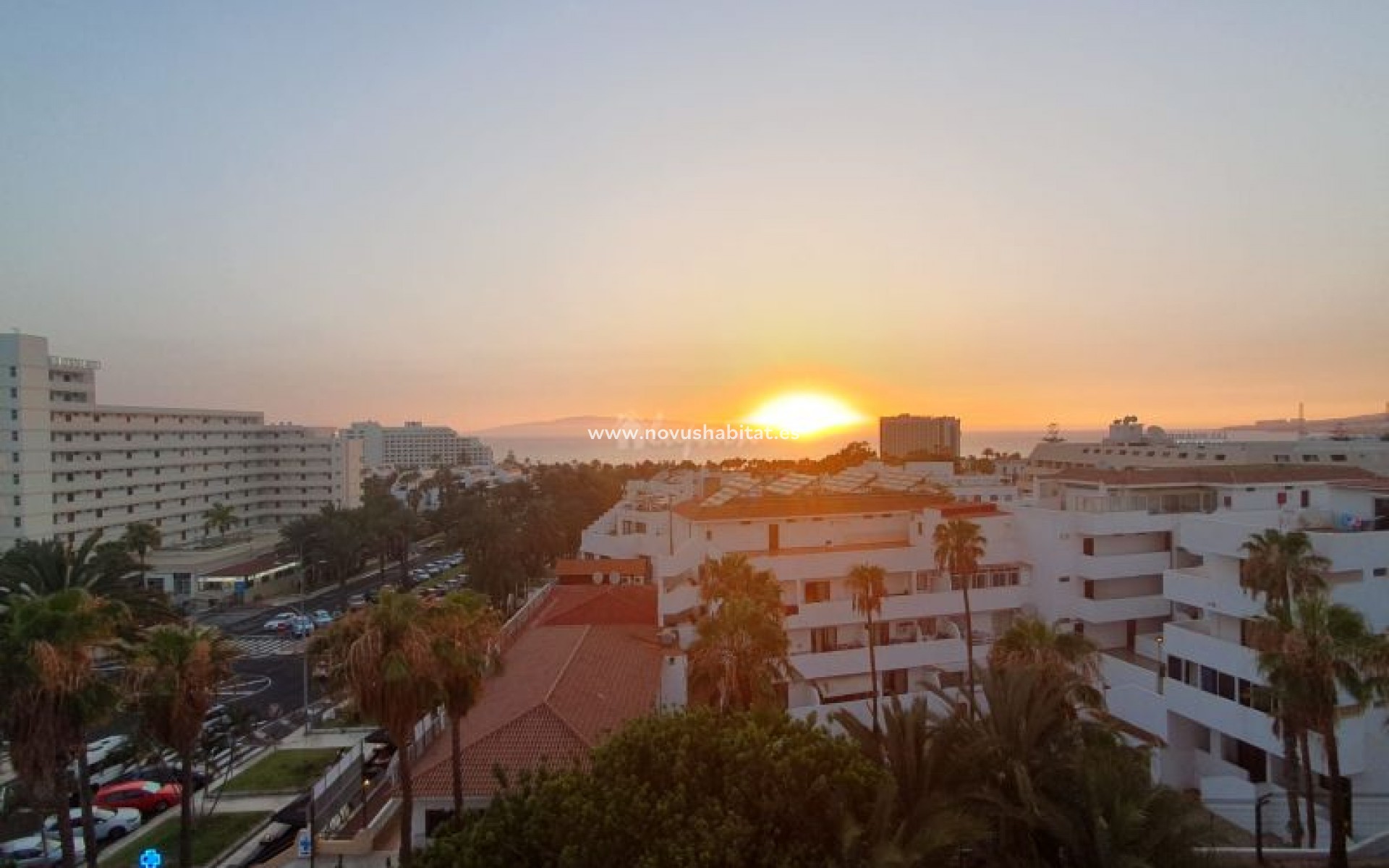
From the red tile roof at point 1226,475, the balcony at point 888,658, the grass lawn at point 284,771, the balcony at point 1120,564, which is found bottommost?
the grass lawn at point 284,771

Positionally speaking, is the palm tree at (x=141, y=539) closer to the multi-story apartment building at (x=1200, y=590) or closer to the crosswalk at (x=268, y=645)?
the crosswalk at (x=268, y=645)

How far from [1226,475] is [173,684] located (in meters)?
40.8

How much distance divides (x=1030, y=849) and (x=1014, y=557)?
958 inches

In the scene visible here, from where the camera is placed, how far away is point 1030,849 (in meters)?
13.9

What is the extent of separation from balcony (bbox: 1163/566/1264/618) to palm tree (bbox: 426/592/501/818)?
22941mm

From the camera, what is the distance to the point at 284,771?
3055cm

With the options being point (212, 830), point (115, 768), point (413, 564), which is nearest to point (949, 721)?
point (212, 830)

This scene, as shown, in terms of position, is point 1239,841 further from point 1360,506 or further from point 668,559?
point 668,559

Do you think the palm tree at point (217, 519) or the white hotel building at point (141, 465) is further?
the palm tree at point (217, 519)

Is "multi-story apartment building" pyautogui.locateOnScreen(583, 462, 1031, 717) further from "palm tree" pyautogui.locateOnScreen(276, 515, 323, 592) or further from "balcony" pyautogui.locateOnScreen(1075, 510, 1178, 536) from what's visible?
"palm tree" pyautogui.locateOnScreen(276, 515, 323, 592)

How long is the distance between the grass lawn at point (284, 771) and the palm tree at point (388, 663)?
15222 millimetres

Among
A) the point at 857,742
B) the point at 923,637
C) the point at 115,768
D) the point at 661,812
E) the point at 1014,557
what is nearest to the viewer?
the point at 661,812

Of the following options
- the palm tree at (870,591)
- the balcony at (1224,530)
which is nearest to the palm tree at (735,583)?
the palm tree at (870,591)

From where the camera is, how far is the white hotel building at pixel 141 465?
218ft
